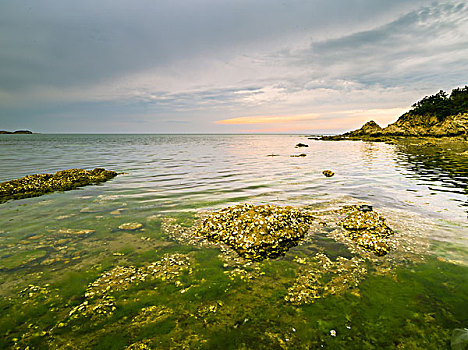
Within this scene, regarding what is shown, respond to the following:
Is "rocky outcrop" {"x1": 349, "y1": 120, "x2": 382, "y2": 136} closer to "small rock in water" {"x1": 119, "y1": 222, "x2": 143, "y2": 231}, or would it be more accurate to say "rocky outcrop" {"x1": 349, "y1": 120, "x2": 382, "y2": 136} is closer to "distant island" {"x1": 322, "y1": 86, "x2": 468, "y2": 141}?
"distant island" {"x1": 322, "y1": 86, "x2": 468, "y2": 141}

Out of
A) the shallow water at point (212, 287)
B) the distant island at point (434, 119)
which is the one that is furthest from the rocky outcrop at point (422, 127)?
the shallow water at point (212, 287)

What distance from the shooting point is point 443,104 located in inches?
4072

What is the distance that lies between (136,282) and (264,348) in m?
4.43

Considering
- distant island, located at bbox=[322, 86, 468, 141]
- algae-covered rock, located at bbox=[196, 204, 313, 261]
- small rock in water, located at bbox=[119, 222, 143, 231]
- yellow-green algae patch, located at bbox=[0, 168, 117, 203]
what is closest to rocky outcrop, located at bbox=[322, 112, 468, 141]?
distant island, located at bbox=[322, 86, 468, 141]

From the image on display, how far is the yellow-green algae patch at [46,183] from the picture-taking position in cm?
1675

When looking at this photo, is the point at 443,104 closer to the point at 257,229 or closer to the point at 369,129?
the point at 369,129

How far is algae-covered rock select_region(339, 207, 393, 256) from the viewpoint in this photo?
878 cm

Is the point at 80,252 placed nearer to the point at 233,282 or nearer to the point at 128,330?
the point at 128,330

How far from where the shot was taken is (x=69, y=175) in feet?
70.1

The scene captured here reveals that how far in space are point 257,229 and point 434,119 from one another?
13476 cm

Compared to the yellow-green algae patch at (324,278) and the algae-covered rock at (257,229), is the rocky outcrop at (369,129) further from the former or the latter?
the yellow-green algae patch at (324,278)

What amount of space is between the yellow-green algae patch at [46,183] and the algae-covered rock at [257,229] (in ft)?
51.3

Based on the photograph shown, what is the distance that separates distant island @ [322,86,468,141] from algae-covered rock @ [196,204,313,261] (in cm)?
10895

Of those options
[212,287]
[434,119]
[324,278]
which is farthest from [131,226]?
[434,119]
